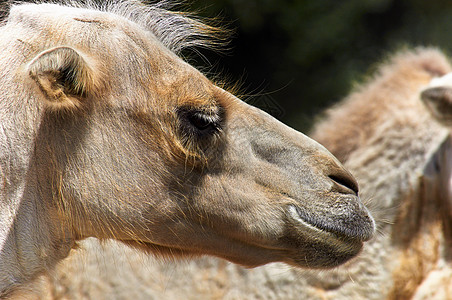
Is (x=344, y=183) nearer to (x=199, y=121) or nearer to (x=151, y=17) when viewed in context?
(x=199, y=121)

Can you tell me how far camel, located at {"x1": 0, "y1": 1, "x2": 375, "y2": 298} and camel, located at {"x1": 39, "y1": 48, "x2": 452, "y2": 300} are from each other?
1.12 metres

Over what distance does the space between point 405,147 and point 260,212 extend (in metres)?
2.05

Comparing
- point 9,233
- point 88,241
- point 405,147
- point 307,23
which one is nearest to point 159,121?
point 9,233

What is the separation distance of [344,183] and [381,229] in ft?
4.88

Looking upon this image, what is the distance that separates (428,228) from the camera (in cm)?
407

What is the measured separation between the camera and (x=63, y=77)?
2225 millimetres

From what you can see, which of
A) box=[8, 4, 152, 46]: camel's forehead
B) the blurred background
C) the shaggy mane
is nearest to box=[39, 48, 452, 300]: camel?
the shaggy mane

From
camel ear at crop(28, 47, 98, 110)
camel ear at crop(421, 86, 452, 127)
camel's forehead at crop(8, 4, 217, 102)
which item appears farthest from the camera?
camel ear at crop(421, 86, 452, 127)

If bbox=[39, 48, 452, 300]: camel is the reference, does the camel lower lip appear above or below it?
above

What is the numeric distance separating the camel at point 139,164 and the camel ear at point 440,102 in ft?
5.39

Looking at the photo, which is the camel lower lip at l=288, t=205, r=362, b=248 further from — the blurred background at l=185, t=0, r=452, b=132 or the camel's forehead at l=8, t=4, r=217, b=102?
the blurred background at l=185, t=0, r=452, b=132

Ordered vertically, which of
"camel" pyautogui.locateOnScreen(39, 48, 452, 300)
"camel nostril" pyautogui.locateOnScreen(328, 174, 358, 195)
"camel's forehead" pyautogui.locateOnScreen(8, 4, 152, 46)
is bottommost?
"camel" pyautogui.locateOnScreen(39, 48, 452, 300)

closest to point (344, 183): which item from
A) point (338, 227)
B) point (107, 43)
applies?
point (338, 227)

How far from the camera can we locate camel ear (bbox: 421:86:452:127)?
3941mm
